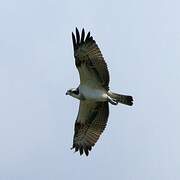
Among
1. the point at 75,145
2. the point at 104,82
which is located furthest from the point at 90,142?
the point at 104,82

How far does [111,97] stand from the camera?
86.3 ft

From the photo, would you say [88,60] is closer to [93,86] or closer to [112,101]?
[93,86]

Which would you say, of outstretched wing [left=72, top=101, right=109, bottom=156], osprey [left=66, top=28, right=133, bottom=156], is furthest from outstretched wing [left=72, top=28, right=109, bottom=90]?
outstretched wing [left=72, top=101, right=109, bottom=156]

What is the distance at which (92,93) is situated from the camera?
2648cm

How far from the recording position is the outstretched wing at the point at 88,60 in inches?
1032

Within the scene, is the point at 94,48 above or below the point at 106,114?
above

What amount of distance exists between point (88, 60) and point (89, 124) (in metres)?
2.19

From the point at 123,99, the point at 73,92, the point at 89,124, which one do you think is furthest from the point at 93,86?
the point at 89,124

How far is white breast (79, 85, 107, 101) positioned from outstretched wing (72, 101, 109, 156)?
18.5 inches

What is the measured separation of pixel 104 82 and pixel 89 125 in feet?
6.03

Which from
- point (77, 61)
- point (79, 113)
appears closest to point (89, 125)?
point (79, 113)

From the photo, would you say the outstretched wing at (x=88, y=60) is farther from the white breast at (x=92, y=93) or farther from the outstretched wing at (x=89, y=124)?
the outstretched wing at (x=89, y=124)

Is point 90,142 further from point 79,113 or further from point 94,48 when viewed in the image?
point 94,48

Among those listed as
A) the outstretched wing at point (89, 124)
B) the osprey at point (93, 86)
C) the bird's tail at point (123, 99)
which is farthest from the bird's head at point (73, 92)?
the bird's tail at point (123, 99)
